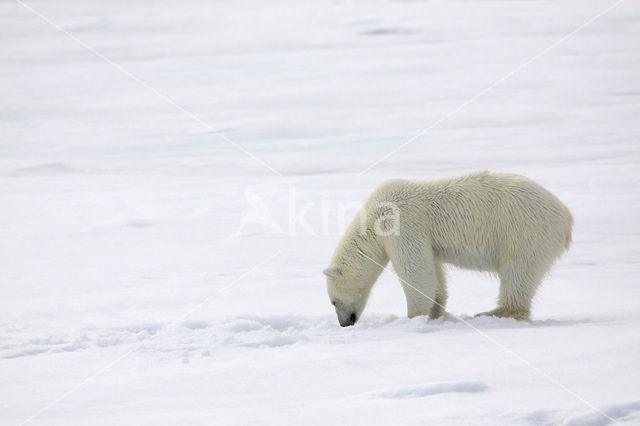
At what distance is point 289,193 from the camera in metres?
9.12

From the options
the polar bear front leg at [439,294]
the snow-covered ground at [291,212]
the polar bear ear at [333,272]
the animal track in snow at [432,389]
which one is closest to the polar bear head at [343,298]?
the polar bear ear at [333,272]

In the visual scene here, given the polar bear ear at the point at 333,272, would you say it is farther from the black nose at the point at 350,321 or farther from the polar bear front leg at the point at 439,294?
the polar bear front leg at the point at 439,294

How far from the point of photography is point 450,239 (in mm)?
4938

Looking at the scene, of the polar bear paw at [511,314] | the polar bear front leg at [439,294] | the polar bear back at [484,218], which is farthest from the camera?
the polar bear front leg at [439,294]

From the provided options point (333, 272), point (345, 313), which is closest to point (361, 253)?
point (333, 272)

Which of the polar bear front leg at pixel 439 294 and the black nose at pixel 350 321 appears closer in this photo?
the black nose at pixel 350 321

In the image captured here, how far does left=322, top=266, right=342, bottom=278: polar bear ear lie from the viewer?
505cm

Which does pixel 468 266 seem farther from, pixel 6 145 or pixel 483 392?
pixel 6 145

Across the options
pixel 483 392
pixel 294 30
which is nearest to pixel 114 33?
pixel 294 30

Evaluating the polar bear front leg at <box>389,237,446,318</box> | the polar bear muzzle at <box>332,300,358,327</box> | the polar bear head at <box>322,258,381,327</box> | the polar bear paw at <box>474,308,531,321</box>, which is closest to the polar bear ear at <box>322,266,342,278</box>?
the polar bear head at <box>322,258,381,327</box>

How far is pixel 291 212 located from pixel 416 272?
363cm

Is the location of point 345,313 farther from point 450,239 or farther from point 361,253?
point 450,239

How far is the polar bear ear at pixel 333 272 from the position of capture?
505 centimetres

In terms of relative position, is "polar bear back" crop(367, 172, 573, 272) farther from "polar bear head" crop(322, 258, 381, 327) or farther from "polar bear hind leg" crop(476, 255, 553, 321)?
"polar bear head" crop(322, 258, 381, 327)
